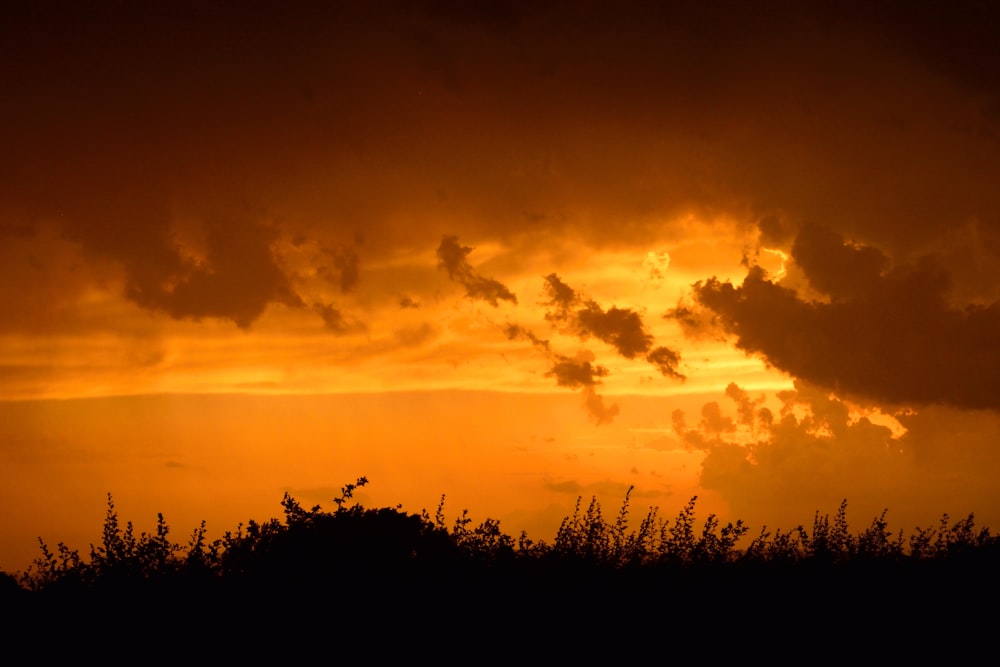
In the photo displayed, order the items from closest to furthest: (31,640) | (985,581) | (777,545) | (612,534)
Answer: (31,640) < (985,581) < (612,534) < (777,545)

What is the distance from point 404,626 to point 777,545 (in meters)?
7.67

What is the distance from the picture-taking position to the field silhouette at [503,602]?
37.3ft

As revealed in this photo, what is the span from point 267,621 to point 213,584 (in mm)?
1754

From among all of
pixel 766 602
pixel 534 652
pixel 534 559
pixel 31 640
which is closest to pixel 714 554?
pixel 766 602

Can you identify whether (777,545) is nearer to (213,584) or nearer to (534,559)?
(534,559)

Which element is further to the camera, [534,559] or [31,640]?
[534,559]

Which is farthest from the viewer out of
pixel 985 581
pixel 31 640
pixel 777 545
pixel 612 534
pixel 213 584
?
pixel 777 545

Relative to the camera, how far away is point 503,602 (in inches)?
490

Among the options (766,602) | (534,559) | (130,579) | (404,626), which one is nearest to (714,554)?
(766,602)

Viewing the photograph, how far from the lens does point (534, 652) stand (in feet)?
37.8

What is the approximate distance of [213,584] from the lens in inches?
500

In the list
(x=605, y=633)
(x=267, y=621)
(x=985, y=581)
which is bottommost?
(x=267, y=621)

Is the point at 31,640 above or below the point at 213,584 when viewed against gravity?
below

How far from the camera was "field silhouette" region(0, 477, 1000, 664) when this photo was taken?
1137 centimetres
